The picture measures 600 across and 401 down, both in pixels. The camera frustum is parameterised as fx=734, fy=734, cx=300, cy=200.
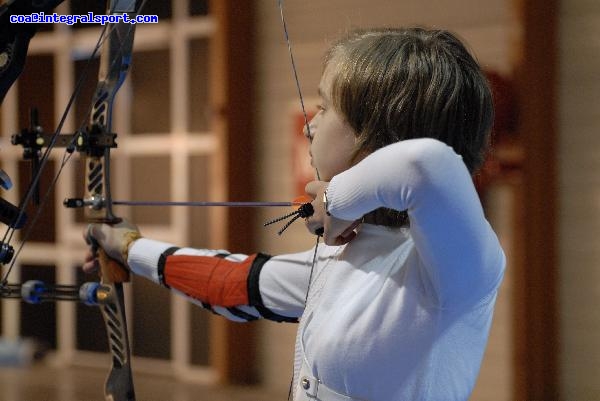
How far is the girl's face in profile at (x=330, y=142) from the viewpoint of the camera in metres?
0.86

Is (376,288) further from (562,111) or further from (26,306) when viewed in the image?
(26,306)

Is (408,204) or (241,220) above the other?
(408,204)

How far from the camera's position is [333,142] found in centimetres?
87

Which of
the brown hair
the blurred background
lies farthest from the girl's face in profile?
the blurred background

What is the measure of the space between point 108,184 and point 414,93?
554mm

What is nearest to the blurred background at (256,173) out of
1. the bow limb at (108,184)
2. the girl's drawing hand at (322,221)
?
the bow limb at (108,184)

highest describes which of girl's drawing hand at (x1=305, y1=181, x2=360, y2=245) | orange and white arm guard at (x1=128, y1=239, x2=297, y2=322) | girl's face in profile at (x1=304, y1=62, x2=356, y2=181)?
girl's face in profile at (x1=304, y1=62, x2=356, y2=181)

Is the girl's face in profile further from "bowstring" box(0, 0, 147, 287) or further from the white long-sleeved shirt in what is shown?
"bowstring" box(0, 0, 147, 287)

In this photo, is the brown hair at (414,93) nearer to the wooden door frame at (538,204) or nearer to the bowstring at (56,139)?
the bowstring at (56,139)

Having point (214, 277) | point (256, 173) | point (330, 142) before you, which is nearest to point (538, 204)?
point (256, 173)

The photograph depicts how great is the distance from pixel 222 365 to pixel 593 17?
1.81 meters

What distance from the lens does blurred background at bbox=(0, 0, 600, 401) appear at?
2248 mm

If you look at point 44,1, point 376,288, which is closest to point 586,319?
point 376,288

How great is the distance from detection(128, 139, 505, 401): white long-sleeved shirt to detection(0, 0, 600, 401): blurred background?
1441 mm
